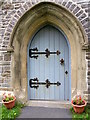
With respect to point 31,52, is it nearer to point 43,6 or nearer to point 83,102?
point 43,6

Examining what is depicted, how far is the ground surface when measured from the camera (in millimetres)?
2988

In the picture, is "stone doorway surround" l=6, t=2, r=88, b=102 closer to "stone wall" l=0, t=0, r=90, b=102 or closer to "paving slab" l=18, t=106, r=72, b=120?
"stone wall" l=0, t=0, r=90, b=102

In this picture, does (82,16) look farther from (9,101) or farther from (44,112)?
(9,101)

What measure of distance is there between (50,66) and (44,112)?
121 centimetres

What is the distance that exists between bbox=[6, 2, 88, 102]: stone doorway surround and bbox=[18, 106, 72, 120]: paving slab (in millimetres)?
448

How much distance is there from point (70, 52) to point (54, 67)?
59 centimetres

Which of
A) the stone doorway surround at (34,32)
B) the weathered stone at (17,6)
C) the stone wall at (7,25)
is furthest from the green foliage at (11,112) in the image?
the weathered stone at (17,6)

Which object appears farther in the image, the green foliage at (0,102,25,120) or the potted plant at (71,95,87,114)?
the potted plant at (71,95,87,114)

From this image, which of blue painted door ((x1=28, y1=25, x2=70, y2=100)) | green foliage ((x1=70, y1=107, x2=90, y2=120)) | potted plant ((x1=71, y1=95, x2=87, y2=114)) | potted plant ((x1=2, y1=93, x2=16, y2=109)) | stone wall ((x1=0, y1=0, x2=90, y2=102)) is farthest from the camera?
blue painted door ((x1=28, y1=25, x2=70, y2=100))

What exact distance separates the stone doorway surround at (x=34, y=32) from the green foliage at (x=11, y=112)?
0.74ft

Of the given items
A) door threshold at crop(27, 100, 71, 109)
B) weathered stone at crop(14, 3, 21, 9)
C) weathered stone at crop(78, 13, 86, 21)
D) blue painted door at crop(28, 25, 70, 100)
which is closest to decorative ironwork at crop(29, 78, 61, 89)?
blue painted door at crop(28, 25, 70, 100)

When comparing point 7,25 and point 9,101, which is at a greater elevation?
point 7,25

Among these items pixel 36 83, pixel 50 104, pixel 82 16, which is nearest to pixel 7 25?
pixel 36 83

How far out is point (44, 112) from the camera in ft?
10.4
